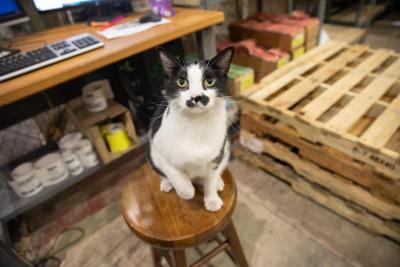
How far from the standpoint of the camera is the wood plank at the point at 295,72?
1288mm

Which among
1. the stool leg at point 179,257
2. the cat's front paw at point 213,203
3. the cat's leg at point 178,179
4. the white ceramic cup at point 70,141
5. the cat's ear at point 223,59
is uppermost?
the cat's ear at point 223,59

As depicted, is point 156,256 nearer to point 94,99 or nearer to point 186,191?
point 186,191

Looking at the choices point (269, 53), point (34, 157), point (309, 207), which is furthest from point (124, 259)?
point (269, 53)

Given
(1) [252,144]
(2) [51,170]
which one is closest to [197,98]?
(1) [252,144]

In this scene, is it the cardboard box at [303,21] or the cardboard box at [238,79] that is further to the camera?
the cardboard box at [303,21]

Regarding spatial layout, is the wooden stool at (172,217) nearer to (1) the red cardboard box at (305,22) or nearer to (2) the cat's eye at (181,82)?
(2) the cat's eye at (181,82)

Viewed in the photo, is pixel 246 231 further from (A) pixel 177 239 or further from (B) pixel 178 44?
(B) pixel 178 44

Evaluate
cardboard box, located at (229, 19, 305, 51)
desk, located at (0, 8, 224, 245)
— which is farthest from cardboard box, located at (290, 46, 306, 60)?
desk, located at (0, 8, 224, 245)

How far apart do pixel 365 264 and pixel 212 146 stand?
32.5 inches

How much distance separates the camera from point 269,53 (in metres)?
1.72

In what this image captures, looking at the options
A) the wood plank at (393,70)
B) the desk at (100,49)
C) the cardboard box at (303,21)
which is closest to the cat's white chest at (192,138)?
the desk at (100,49)

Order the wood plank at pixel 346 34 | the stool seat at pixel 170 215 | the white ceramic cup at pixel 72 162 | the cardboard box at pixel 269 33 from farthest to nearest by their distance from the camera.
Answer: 1. the wood plank at pixel 346 34
2. the cardboard box at pixel 269 33
3. the white ceramic cup at pixel 72 162
4. the stool seat at pixel 170 215

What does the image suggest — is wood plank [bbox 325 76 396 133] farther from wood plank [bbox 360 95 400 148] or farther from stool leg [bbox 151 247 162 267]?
stool leg [bbox 151 247 162 267]

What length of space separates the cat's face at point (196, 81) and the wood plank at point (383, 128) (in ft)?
2.04
